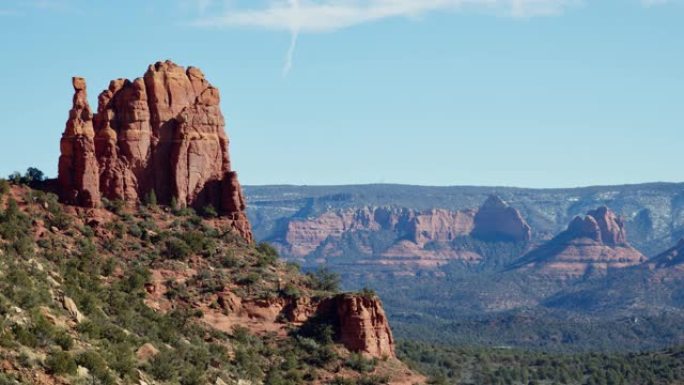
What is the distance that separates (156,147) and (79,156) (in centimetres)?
629

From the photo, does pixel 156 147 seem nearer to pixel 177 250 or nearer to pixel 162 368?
A: pixel 177 250

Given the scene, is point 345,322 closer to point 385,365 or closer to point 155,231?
point 385,365

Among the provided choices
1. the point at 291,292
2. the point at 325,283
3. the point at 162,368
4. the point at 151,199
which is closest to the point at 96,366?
the point at 162,368

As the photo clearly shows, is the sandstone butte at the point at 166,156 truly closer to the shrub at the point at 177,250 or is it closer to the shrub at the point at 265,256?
the shrub at the point at 265,256

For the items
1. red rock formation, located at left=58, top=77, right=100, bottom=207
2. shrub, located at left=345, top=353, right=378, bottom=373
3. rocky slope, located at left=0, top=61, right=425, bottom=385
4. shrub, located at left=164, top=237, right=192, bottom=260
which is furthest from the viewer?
shrub, located at left=164, top=237, right=192, bottom=260

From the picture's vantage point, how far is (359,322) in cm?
8806

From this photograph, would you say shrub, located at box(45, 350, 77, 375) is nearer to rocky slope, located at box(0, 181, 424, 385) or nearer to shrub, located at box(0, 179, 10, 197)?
rocky slope, located at box(0, 181, 424, 385)

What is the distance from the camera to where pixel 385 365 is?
88.4m

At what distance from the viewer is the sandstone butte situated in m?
88.6

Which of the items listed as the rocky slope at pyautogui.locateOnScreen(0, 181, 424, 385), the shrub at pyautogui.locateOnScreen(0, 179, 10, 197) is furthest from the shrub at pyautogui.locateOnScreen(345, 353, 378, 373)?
the shrub at pyautogui.locateOnScreen(0, 179, 10, 197)

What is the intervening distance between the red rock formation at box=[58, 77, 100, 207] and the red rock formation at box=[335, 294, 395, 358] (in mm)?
14869

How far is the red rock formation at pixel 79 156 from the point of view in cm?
8838

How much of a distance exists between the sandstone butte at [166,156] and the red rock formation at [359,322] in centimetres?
5

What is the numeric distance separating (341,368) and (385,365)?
10.9 feet
